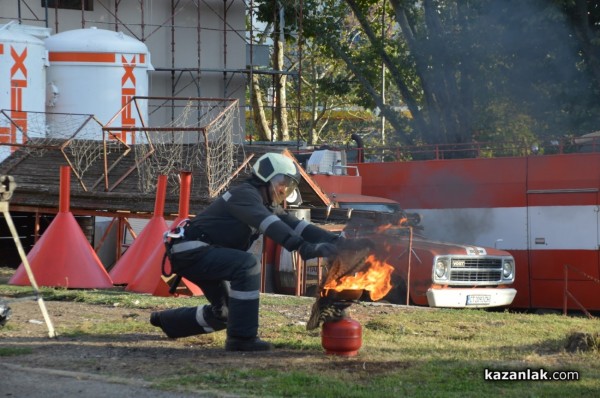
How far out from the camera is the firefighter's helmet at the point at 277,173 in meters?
8.08

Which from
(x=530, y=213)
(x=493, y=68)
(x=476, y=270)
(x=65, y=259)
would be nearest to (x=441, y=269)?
(x=476, y=270)

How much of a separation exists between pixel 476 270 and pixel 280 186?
8.14 meters

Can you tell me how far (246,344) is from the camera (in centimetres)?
800

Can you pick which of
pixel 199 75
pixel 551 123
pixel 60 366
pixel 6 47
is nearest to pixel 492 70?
pixel 551 123

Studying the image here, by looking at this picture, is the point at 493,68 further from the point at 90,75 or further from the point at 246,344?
the point at 246,344

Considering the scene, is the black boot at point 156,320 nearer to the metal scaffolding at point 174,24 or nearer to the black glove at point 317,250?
the black glove at point 317,250

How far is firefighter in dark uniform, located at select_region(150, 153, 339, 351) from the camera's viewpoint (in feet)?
25.9

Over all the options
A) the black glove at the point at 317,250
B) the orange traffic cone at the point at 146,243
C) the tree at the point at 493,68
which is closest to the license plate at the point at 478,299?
the orange traffic cone at the point at 146,243

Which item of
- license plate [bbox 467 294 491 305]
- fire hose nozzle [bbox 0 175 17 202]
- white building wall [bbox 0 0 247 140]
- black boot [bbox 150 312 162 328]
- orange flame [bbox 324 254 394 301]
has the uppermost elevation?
white building wall [bbox 0 0 247 140]

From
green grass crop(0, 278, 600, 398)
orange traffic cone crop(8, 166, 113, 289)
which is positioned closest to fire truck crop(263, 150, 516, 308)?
orange traffic cone crop(8, 166, 113, 289)

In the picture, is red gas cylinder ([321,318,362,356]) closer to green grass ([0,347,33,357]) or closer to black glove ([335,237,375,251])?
black glove ([335,237,375,251])

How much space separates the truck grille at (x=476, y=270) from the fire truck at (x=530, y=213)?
1564mm

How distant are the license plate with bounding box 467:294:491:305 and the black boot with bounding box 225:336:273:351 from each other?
7.78 metres

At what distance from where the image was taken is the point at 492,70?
2716 centimetres
